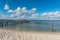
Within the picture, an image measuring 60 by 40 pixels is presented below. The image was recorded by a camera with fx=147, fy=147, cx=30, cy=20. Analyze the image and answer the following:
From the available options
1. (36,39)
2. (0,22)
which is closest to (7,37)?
(36,39)

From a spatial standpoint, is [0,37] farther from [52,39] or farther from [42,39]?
[52,39]

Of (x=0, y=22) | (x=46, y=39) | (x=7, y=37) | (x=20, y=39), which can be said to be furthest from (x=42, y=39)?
(x=0, y=22)

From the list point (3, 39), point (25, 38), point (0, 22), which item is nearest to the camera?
point (3, 39)

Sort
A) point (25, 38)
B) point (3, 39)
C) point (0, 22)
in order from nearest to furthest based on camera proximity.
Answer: point (3, 39) → point (25, 38) → point (0, 22)

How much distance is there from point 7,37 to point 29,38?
4.09 feet

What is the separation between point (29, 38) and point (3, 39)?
151 cm

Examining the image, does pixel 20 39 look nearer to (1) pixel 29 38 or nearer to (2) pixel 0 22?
(1) pixel 29 38

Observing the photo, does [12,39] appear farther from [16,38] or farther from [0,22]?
[0,22]

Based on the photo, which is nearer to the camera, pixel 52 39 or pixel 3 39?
pixel 3 39

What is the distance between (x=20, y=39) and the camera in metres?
7.88

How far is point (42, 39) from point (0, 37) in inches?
90.5

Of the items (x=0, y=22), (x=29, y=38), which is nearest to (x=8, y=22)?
(x=0, y=22)

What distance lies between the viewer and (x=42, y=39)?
8211mm

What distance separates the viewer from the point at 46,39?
27.0 feet
